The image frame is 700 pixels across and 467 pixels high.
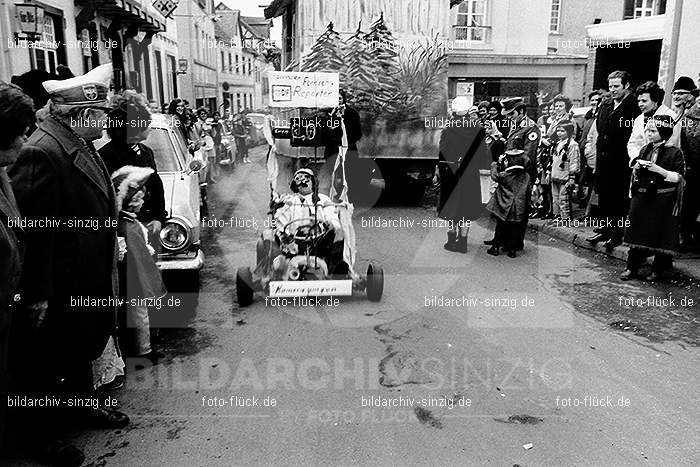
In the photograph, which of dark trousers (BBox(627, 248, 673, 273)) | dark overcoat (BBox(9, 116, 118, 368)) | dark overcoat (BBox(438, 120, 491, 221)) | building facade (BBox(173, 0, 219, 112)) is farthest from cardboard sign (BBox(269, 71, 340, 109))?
building facade (BBox(173, 0, 219, 112))

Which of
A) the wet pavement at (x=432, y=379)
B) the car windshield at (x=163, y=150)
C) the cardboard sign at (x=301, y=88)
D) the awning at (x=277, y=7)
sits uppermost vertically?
the awning at (x=277, y=7)

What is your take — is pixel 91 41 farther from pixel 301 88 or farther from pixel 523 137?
pixel 523 137

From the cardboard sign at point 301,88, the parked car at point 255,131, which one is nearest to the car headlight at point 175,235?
the cardboard sign at point 301,88

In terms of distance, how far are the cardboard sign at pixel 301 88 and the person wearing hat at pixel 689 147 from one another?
4.01m

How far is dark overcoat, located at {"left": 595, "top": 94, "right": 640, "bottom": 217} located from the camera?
766 cm

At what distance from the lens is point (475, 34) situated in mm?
21828

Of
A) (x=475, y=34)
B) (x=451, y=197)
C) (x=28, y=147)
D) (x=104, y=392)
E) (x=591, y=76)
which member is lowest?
(x=104, y=392)

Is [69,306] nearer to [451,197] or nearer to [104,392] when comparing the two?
[104,392]

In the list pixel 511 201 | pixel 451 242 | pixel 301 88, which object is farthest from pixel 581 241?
pixel 301 88

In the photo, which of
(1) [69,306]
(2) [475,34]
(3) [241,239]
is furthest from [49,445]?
(2) [475,34]

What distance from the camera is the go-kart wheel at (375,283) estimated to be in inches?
233

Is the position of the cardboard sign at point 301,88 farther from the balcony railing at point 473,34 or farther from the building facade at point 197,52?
the building facade at point 197,52

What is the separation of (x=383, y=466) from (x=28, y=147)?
2627 millimetres

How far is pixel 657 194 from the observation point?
650 centimetres
